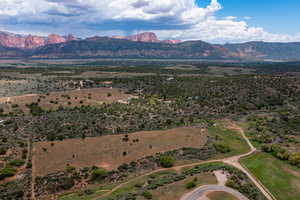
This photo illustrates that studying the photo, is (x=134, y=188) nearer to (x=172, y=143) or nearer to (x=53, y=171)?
(x=53, y=171)

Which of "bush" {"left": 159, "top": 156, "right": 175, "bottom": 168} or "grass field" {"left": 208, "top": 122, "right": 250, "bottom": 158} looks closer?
"bush" {"left": 159, "top": 156, "right": 175, "bottom": 168}

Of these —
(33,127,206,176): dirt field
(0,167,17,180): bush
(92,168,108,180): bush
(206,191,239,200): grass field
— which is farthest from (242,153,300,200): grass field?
(0,167,17,180): bush

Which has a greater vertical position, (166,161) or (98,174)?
(166,161)

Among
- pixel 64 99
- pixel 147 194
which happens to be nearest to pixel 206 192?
pixel 147 194

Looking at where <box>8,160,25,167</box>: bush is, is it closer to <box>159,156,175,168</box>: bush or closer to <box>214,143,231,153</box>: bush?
<box>159,156,175,168</box>: bush

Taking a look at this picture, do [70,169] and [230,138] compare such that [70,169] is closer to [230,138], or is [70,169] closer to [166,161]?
[166,161]

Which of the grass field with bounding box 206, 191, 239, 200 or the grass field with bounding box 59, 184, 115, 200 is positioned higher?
the grass field with bounding box 206, 191, 239, 200

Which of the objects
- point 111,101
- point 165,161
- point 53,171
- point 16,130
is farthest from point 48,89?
point 165,161
